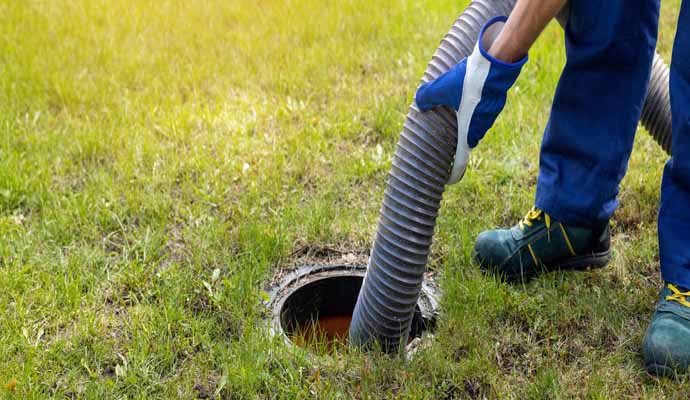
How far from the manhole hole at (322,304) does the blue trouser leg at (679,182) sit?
832 mm

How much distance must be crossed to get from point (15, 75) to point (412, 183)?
2877mm

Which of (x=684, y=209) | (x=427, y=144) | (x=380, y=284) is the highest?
(x=427, y=144)

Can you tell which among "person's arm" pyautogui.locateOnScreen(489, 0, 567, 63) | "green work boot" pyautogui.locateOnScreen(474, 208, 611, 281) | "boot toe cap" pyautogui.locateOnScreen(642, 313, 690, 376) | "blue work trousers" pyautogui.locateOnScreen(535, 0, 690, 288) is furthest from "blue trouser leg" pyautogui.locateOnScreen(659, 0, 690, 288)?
"person's arm" pyautogui.locateOnScreen(489, 0, 567, 63)

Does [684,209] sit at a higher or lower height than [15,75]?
higher

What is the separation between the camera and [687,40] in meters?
2.42

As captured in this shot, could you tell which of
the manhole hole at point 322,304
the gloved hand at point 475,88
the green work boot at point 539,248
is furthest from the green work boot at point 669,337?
the gloved hand at point 475,88

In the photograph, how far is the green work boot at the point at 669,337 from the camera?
243cm

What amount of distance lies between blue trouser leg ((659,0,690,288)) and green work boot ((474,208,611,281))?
347 millimetres

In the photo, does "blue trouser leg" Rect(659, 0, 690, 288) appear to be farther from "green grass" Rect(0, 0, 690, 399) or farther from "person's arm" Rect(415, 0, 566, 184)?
"person's arm" Rect(415, 0, 566, 184)

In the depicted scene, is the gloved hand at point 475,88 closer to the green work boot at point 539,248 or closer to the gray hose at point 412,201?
the gray hose at point 412,201

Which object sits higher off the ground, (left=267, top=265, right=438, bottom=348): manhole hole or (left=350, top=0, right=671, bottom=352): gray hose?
(left=350, top=0, right=671, bottom=352): gray hose

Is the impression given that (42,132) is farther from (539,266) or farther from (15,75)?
(539,266)

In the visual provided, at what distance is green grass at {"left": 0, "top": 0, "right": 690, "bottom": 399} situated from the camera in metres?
2.50

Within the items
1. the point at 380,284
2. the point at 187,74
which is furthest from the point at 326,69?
the point at 380,284
